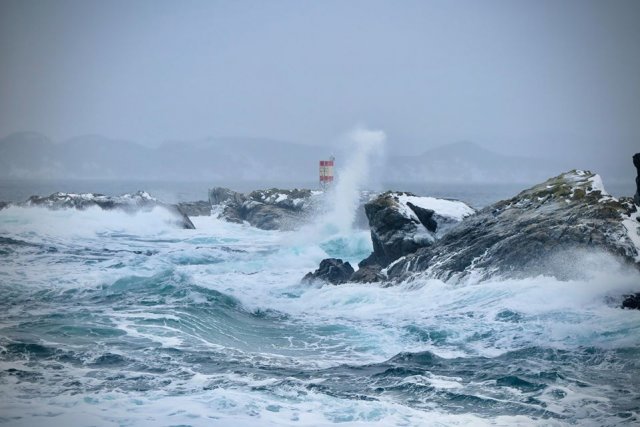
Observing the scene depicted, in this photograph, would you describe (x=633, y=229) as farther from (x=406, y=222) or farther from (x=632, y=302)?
(x=406, y=222)

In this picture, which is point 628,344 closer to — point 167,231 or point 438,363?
point 438,363

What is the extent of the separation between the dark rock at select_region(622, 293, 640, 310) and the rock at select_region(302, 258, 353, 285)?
10715 millimetres

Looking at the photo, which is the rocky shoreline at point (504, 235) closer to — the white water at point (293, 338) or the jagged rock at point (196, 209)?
the white water at point (293, 338)

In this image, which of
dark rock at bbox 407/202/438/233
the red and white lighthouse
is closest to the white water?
dark rock at bbox 407/202/438/233

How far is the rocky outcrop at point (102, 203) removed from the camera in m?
46.2

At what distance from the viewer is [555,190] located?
2400cm

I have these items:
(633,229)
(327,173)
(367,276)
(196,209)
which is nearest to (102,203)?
(196,209)

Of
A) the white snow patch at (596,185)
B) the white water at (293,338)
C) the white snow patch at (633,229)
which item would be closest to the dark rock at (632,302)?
the white water at (293,338)

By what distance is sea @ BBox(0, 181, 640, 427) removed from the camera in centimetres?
1116

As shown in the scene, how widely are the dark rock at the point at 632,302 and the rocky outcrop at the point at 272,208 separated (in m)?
34.9

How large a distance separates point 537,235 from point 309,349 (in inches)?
360

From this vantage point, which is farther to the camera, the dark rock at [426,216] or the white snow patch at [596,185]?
the dark rock at [426,216]

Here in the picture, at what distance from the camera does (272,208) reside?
2158 inches

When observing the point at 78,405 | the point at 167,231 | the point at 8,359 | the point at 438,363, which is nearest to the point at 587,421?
the point at 438,363
